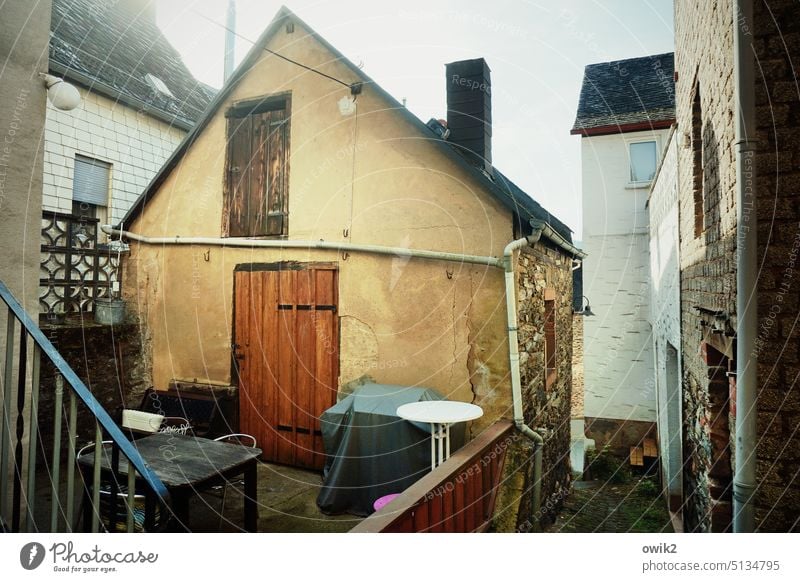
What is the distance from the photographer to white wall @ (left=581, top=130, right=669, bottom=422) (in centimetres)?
723

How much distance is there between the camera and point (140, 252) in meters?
4.43

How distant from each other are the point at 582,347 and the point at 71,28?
772 centimetres

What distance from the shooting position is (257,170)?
4.08 meters

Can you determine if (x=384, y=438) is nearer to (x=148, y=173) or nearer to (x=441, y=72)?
(x=441, y=72)

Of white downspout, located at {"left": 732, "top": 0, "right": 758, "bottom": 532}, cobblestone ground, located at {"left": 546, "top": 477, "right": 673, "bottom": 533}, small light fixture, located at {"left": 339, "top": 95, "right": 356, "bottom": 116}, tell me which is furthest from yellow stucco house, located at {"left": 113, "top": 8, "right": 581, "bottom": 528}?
white downspout, located at {"left": 732, "top": 0, "right": 758, "bottom": 532}

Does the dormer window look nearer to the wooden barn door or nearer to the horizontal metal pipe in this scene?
the horizontal metal pipe

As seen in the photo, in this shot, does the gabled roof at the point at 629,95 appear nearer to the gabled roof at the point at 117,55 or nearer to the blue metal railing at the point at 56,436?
the gabled roof at the point at 117,55

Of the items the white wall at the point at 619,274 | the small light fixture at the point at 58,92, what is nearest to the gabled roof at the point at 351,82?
the small light fixture at the point at 58,92

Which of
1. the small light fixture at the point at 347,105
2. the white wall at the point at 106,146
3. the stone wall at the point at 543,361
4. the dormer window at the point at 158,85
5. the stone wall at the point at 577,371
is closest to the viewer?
the stone wall at the point at 543,361

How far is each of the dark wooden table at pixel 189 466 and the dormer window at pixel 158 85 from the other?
4193 millimetres

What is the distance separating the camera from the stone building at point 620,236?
23.2 feet

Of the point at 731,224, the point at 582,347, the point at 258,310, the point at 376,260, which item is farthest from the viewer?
the point at 582,347

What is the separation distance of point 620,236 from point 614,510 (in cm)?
401
